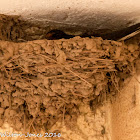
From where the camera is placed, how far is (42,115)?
1981mm

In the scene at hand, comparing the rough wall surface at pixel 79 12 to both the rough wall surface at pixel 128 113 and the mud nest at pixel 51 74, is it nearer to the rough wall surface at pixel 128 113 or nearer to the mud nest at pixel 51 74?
the mud nest at pixel 51 74

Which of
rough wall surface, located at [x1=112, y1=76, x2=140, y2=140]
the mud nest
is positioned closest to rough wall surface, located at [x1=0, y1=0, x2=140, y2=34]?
the mud nest

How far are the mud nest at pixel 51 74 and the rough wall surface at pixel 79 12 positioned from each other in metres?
→ 0.22

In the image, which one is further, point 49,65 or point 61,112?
point 61,112

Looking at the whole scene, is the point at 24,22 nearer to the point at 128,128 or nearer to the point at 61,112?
the point at 61,112

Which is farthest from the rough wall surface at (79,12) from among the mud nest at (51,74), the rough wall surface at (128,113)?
the rough wall surface at (128,113)

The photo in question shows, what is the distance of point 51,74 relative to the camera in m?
1.86

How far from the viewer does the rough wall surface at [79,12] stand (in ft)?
5.79

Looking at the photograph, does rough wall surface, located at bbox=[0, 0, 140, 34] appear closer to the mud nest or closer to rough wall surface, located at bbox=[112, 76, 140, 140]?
the mud nest

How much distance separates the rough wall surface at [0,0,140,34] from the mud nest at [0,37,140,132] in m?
0.22

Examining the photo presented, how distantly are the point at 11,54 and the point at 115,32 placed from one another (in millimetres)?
950

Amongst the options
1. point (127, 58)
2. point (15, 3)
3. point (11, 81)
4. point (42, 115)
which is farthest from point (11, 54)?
point (127, 58)

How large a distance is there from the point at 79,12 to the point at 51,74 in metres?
0.49

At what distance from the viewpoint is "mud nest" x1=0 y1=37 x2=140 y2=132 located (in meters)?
1.79
